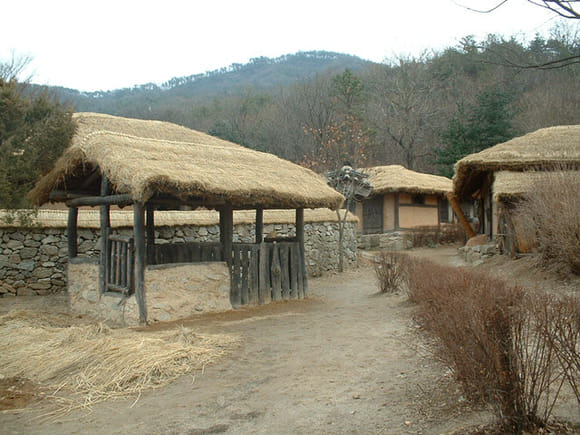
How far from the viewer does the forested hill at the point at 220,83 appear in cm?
5147

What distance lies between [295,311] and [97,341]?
375cm

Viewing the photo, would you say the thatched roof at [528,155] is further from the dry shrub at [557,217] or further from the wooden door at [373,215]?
the wooden door at [373,215]

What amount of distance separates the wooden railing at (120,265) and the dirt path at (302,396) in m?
2.40

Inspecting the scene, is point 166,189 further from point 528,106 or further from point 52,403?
point 528,106

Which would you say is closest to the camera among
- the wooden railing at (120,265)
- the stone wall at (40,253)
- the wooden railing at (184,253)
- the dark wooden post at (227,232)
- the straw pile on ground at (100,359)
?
the straw pile on ground at (100,359)

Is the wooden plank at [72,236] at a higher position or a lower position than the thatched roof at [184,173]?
lower

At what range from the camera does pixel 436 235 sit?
21906mm

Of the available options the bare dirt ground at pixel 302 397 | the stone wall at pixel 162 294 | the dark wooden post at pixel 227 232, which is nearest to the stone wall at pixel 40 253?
the stone wall at pixel 162 294

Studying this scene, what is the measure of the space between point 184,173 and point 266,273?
2.77m

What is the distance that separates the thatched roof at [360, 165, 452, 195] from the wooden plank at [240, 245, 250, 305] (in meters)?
12.7

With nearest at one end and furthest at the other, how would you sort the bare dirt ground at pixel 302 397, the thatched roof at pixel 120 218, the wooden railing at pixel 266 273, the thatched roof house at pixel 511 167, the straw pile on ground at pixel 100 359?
1. the bare dirt ground at pixel 302 397
2. the straw pile on ground at pixel 100 359
3. the wooden railing at pixel 266 273
4. the thatched roof at pixel 120 218
5. the thatched roof house at pixel 511 167

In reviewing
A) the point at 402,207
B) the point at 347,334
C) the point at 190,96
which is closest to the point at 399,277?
the point at 347,334

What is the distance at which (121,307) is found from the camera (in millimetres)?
7824

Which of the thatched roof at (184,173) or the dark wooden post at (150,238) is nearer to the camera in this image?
the thatched roof at (184,173)
